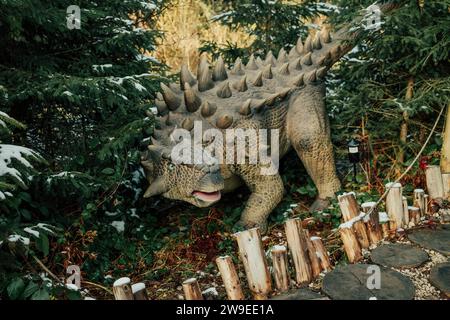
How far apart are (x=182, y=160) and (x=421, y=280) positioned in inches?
78.3

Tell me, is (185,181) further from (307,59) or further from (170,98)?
(307,59)

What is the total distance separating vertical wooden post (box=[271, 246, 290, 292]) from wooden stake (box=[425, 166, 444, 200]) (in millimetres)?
1801

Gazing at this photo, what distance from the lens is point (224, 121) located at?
11.5ft

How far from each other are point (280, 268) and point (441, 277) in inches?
43.8

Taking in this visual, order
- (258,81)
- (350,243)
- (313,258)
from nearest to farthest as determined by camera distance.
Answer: (313,258) → (350,243) → (258,81)

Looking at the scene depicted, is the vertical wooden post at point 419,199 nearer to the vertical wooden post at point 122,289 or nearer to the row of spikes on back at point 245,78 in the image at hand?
the row of spikes on back at point 245,78

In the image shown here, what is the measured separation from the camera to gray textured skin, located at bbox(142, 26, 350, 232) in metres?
3.48

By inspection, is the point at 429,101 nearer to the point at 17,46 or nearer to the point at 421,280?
the point at 421,280

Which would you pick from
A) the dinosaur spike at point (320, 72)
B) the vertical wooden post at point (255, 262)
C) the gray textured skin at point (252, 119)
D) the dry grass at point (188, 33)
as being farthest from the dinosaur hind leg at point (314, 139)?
the dry grass at point (188, 33)

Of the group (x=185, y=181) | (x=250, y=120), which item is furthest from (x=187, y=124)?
(x=250, y=120)

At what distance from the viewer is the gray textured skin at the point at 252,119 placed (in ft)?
11.4

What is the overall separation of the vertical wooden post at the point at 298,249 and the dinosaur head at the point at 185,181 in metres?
0.82

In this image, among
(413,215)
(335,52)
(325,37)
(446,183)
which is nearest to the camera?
(413,215)

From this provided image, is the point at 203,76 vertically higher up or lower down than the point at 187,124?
higher up
